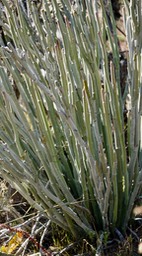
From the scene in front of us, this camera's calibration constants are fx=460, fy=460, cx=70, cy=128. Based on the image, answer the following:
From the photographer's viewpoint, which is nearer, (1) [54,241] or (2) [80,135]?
(2) [80,135]

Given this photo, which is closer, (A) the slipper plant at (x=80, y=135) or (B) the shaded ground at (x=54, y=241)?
(A) the slipper plant at (x=80, y=135)

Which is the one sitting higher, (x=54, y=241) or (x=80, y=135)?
(x=80, y=135)

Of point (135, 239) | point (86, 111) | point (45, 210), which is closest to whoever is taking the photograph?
point (86, 111)

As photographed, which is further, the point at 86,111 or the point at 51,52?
the point at 51,52

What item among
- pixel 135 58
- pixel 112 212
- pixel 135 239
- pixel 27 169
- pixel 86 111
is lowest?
pixel 135 239

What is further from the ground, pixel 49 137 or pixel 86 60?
pixel 86 60

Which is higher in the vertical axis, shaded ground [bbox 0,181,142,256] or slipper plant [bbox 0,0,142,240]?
slipper plant [bbox 0,0,142,240]

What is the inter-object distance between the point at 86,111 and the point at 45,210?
49 cm

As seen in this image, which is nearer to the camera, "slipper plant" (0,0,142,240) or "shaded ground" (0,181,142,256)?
"slipper plant" (0,0,142,240)

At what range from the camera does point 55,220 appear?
1963 millimetres

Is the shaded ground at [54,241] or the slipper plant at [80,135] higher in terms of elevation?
the slipper plant at [80,135]

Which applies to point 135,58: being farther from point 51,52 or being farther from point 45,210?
point 45,210

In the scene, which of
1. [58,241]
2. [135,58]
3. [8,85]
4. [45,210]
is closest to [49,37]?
[8,85]

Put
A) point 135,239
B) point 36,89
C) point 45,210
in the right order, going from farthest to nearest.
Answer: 1. point 135,239
2. point 45,210
3. point 36,89
